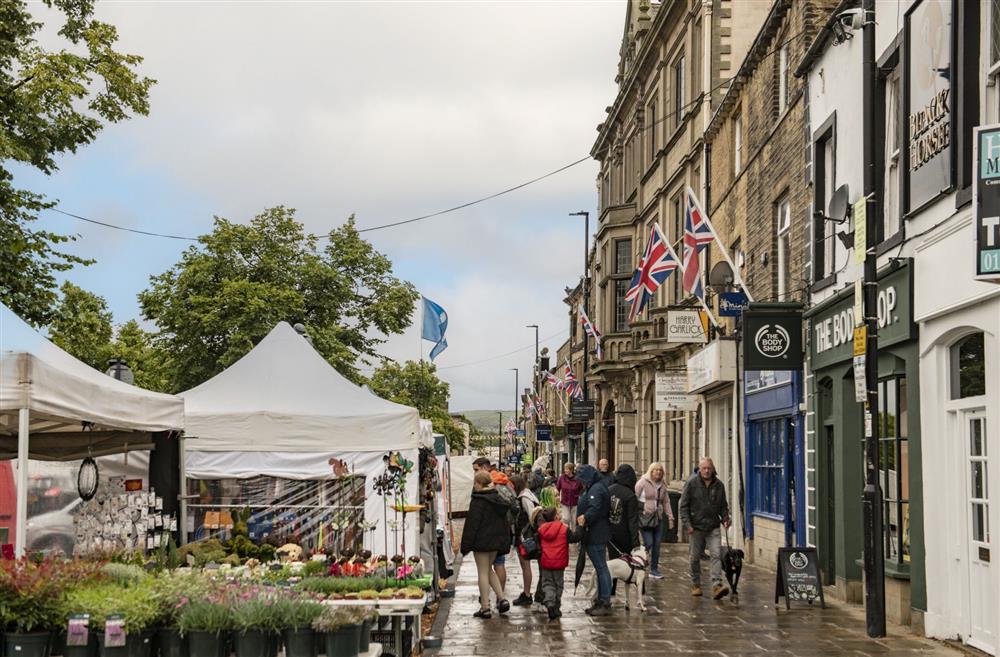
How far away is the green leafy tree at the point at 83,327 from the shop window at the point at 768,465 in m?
12.4

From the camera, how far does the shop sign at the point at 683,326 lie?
2723 cm

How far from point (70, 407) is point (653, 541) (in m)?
12.2

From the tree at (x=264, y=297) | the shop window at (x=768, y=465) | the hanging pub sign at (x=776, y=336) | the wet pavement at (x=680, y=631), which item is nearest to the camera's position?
the wet pavement at (x=680, y=631)

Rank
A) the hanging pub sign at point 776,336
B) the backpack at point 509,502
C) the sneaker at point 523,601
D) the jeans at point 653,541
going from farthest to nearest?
the jeans at point 653,541, the hanging pub sign at point 776,336, the sneaker at point 523,601, the backpack at point 509,502

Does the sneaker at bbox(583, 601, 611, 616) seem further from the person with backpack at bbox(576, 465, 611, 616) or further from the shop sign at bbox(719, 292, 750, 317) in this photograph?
the shop sign at bbox(719, 292, 750, 317)

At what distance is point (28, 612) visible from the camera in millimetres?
8203

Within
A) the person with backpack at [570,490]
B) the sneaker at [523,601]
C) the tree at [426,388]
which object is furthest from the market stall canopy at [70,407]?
the tree at [426,388]

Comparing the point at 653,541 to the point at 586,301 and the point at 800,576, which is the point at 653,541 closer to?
the point at 800,576

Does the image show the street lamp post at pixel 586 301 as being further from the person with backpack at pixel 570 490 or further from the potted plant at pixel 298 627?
the potted plant at pixel 298 627

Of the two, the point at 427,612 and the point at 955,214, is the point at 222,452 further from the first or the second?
the point at 955,214

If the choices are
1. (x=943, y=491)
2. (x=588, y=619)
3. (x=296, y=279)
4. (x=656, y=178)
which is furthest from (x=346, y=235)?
(x=943, y=491)

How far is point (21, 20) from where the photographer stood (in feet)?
65.8

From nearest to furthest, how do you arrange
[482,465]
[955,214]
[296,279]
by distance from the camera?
[955,214] → [482,465] → [296,279]

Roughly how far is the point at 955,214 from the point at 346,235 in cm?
3312
